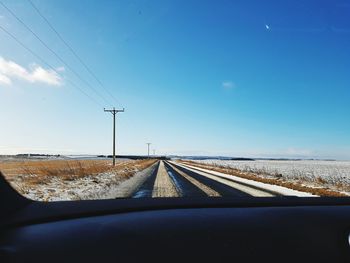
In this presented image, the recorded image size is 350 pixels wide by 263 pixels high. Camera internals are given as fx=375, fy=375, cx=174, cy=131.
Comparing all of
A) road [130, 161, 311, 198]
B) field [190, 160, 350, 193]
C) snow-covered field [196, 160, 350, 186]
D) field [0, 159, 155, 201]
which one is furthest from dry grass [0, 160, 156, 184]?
snow-covered field [196, 160, 350, 186]

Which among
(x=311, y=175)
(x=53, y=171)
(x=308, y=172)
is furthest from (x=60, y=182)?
(x=308, y=172)

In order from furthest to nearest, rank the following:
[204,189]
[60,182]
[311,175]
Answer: [311,175] → [60,182] → [204,189]

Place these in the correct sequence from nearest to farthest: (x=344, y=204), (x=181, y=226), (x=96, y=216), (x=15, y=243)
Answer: (x=15, y=243) < (x=181, y=226) < (x=96, y=216) < (x=344, y=204)

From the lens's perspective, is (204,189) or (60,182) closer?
(204,189)

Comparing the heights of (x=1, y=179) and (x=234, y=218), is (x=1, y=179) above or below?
above

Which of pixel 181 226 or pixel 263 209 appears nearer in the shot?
pixel 181 226

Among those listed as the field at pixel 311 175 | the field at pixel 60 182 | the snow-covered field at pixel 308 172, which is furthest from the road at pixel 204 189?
the snow-covered field at pixel 308 172

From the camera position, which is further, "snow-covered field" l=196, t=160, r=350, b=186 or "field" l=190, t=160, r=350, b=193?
"snow-covered field" l=196, t=160, r=350, b=186

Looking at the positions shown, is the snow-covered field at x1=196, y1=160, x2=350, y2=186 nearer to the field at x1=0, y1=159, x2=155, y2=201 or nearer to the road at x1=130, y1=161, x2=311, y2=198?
the road at x1=130, y1=161, x2=311, y2=198

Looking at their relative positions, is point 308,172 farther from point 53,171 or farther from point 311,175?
point 53,171

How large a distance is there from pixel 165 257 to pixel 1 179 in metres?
1.49

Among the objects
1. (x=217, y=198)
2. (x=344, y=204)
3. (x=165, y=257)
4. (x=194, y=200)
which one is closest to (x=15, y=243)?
(x=165, y=257)

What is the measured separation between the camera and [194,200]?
3816 mm

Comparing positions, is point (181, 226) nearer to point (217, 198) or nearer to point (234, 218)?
point (234, 218)
